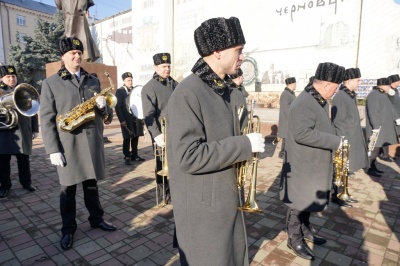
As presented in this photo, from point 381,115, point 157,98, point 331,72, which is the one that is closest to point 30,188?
point 157,98

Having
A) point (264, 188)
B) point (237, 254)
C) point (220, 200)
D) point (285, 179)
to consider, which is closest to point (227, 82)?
point (220, 200)

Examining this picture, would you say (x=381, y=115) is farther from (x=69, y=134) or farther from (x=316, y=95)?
(x=69, y=134)

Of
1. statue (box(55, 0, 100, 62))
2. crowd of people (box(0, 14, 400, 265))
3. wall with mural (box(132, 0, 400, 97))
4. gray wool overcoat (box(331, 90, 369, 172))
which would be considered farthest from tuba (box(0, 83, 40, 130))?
wall with mural (box(132, 0, 400, 97))

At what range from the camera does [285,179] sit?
322 cm

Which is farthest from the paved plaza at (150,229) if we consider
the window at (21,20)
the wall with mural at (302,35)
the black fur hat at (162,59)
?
the window at (21,20)

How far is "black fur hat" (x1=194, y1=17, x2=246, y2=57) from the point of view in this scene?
169 centimetres

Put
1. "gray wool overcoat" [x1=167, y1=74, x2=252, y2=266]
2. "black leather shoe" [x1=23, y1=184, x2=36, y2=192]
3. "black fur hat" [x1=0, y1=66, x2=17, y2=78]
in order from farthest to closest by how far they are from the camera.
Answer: "black leather shoe" [x1=23, y1=184, x2=36, y2=192] < "black fur hat" [x1=0, y1=66, x2=17, y2=78] < "gray wool overcoat" [x1=167, y1=74, x2=252, y2=266]

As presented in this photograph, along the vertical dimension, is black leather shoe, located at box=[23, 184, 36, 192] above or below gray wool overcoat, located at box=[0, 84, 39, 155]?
below

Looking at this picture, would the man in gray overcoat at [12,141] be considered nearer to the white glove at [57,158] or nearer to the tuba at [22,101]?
the tuba at [22,101]

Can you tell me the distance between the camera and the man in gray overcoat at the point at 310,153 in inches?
117

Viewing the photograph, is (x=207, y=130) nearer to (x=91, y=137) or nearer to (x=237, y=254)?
(x=237, y=254)

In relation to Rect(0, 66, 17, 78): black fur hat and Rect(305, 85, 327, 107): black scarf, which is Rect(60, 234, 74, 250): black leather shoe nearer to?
Rect(305, 85, 327, 107): black scarf

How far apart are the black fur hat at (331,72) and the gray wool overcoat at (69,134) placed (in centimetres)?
276

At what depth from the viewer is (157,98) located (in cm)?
423
